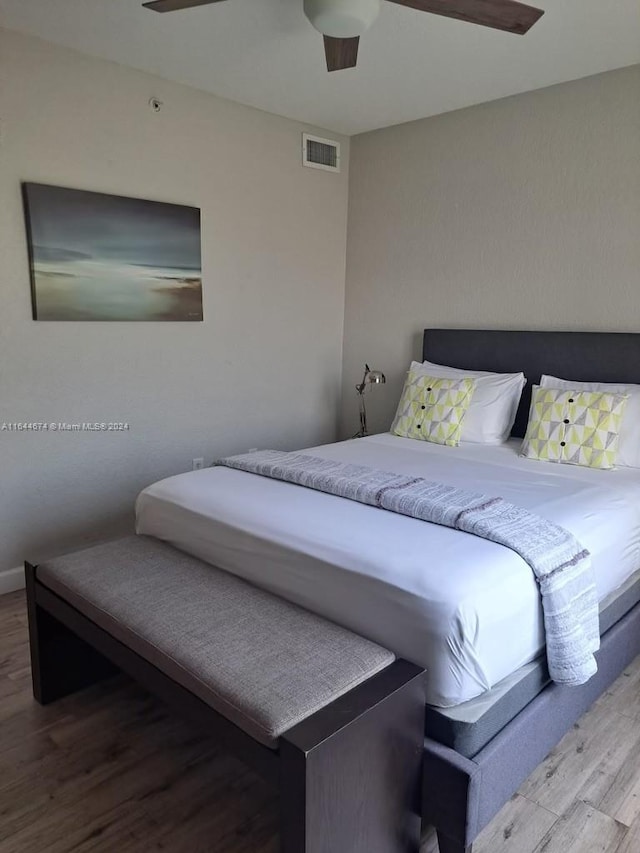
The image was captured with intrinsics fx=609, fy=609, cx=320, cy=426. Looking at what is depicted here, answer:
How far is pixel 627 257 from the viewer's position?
3014mm

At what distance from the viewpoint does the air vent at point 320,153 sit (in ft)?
12.7

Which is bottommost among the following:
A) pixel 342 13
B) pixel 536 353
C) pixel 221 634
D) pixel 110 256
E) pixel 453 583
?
pixel 221 634

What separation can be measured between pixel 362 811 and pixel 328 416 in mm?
3158

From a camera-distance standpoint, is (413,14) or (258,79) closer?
(413,14)

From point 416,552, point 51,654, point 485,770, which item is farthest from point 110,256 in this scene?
point 485,770

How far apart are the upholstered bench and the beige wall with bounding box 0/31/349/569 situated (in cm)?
119

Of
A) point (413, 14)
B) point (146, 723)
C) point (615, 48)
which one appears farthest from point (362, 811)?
point (615, 48)

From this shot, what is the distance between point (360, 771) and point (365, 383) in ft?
10.0

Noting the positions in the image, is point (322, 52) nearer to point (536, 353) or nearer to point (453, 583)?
point (536, 353)

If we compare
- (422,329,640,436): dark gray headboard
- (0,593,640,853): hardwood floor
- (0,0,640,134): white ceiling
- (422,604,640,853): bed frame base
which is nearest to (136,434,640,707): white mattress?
(422,604,640,853): bed frame base

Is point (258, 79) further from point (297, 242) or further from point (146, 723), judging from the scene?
point (146, 723)

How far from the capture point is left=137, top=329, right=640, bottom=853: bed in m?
1.48

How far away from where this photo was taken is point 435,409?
10.7ft

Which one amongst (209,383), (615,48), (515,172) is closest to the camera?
(615,48)
